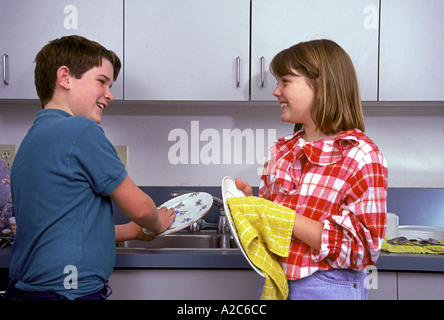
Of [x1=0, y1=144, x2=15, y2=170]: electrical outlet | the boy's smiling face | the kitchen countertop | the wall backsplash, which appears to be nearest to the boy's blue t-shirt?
the boy's smiling face

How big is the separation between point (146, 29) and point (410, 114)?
115cm

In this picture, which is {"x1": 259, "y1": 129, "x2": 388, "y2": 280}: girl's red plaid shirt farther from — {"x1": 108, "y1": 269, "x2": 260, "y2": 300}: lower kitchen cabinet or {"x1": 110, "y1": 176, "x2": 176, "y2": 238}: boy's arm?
{"x1": 108, "y1": 269, "x2": 260, "y2": 300}: lower kitchen cabinet

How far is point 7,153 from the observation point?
174cm

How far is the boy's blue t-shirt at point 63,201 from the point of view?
801mm

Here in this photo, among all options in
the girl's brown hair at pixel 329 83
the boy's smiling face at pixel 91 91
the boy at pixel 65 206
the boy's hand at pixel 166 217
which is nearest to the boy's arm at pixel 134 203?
the boy at pixel 65 206

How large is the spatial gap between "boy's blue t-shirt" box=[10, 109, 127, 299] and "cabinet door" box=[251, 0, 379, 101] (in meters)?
0.79

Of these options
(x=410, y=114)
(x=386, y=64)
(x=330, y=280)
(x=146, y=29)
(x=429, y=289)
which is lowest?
(x=429, y=289)

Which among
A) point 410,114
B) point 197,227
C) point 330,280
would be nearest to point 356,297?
point 330,280

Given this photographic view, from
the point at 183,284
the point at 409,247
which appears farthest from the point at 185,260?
the point at 409,247

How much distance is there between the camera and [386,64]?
57.1 inches

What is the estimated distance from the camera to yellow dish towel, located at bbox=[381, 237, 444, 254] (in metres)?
1.27

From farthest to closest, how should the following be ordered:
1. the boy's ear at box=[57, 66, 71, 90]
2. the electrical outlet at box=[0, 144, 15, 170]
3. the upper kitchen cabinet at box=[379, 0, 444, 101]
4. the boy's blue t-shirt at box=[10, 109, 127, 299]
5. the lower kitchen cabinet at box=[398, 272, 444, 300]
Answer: the electrical outlet at box=[0, 144, 15, 170] < the upper kitchen cabinet at box=[379, 0, 444, 101] < the lower kitchen cabinet at box=[398, 272, 444, 300] < the boy's ear at box=[57, 66, 71, 90] < the boy's blue t-shirt at box=[10, 109, 127, 299]

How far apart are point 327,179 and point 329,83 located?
0.75 ft
